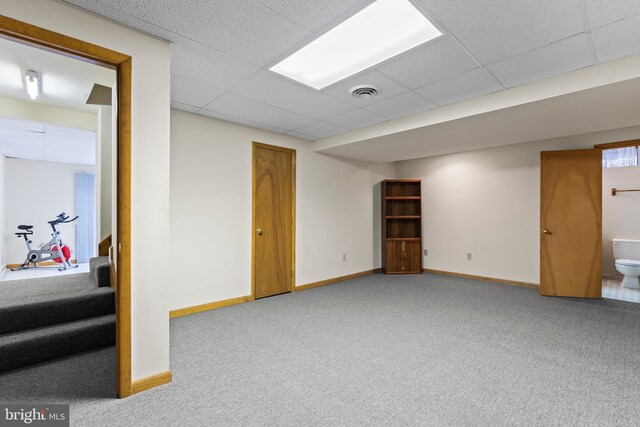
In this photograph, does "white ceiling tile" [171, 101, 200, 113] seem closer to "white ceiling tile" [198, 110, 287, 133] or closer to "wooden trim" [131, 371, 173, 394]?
"white ceiling tile" [198, 110, 287, 133]

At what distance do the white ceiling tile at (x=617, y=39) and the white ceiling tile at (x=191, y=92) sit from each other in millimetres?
2951

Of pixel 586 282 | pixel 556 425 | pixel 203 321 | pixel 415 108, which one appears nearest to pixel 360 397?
pixel 556 425

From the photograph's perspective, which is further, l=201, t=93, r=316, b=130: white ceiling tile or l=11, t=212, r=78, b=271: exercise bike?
l=11, t=212, r=78, b=271: exercise bike

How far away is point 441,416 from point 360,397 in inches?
18.6

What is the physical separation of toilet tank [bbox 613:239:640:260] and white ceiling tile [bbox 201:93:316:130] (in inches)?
213

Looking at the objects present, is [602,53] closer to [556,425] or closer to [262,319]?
[556,425]

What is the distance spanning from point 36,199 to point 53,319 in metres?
6.01

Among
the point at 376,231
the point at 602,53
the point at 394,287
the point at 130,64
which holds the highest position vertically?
the point at 602,53

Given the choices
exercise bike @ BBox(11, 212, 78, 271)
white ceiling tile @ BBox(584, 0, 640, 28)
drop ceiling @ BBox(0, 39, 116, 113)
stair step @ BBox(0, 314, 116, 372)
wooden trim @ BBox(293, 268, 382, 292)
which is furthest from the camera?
exercise bike @ BBox(11, 212, 78, 271)

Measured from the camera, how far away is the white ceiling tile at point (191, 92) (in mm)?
2705

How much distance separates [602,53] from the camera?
2.19 metres

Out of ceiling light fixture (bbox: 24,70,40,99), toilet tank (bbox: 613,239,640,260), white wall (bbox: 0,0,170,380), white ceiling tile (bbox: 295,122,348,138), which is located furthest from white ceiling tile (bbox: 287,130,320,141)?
toilet tank (bbox: 613,239,640,260)

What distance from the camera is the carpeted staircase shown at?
228 centimetres

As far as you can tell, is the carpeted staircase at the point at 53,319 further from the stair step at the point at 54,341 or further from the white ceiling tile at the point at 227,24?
the white ceiling tile at the point at 227,24
